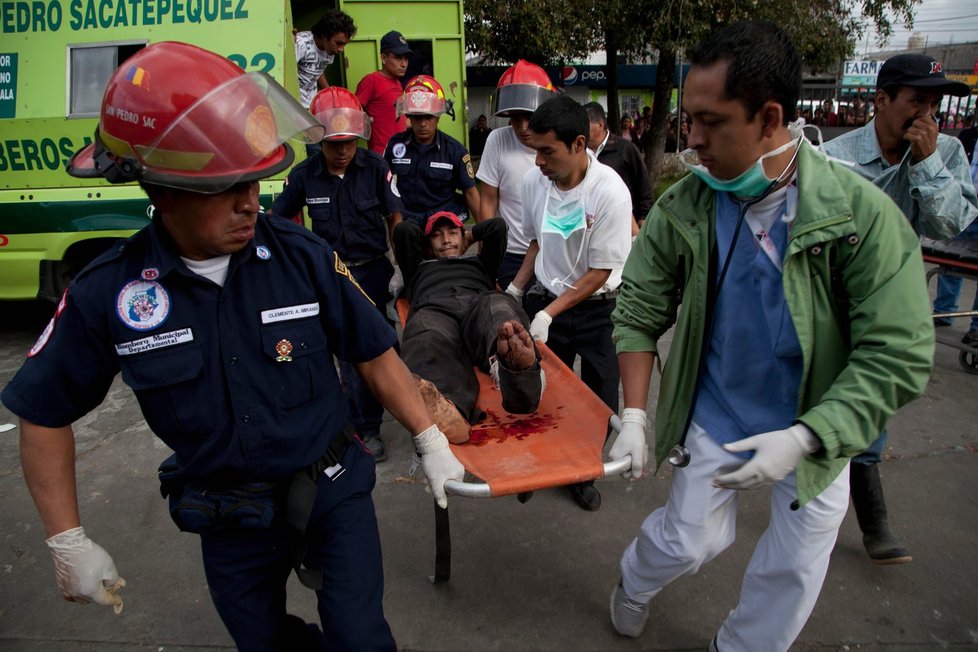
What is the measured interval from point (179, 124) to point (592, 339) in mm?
2230

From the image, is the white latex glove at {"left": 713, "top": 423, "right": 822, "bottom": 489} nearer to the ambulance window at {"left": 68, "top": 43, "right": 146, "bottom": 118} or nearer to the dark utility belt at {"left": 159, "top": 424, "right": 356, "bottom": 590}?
the dark utility belt at {"left": 159, "top": 424, "right": 356, "bottom": 590}

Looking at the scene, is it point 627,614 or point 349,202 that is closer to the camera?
point 627,614

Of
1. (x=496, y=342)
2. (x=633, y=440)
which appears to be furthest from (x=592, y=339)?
(x=633, y=440)

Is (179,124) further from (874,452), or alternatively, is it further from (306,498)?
(874,452)

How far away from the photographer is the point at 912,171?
2801 mm

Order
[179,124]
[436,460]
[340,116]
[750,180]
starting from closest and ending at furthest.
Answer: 1. [179,124]
2. [750,180]
3. [436,460]
4. [340,116]

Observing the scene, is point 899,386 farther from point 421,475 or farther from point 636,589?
point 421,475

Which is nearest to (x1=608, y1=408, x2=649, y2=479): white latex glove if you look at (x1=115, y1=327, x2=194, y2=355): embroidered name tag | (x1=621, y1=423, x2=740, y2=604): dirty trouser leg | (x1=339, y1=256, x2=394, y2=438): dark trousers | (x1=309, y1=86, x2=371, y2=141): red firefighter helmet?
(x1=621, y1=423, x2=740, y2=604): dirty trouser leg

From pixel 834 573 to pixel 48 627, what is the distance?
9.62 ft

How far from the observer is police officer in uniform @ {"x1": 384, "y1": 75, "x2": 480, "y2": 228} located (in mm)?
4531

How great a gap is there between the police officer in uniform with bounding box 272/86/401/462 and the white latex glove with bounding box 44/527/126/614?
6.73 feet

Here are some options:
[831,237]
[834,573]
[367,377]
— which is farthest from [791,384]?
[834,573]

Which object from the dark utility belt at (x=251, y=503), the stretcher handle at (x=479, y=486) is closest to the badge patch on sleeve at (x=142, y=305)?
the dark utility belt at (x=251, y=503)

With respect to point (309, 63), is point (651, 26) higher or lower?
higher
